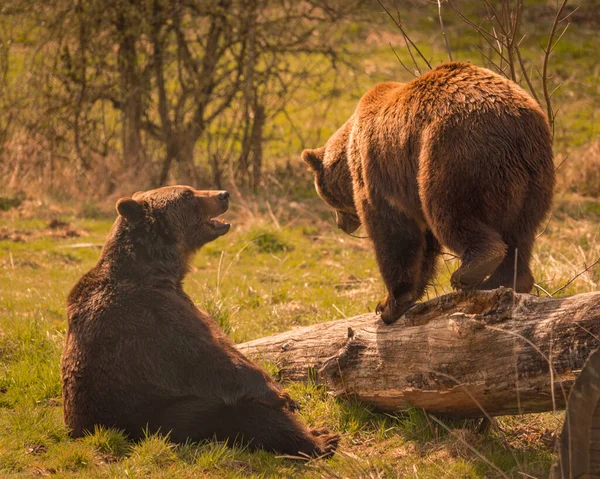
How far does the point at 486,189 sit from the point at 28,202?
10209 mm

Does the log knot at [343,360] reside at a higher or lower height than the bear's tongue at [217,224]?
lower

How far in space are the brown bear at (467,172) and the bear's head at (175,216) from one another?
1535 mm

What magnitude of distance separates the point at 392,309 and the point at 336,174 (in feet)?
6.49

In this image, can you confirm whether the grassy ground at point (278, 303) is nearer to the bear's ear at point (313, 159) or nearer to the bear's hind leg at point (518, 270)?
the bear's hind leg at point (518, 270)

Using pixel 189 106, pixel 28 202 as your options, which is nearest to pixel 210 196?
pixel 28 202

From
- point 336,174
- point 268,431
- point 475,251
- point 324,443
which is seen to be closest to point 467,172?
point 475,251

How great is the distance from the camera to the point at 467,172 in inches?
206

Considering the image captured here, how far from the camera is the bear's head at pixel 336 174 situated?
24.3 feet

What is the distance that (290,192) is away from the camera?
1472cm

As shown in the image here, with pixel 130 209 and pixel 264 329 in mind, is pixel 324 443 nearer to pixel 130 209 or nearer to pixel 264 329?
pixel 130 209

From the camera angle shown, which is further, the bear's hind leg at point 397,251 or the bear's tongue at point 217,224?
the bear's tongue at point 217,224

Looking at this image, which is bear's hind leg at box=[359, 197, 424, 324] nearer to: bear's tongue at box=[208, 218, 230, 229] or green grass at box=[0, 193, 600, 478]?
green grass at box=[0, 193, 600, 478]

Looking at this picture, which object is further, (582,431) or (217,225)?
(217,225)

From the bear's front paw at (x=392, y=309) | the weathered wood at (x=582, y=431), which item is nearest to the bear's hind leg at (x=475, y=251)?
the bear's front paw at (x=392, y=309)
